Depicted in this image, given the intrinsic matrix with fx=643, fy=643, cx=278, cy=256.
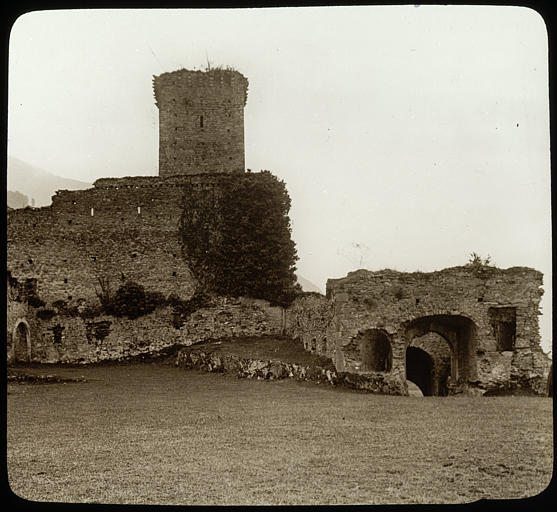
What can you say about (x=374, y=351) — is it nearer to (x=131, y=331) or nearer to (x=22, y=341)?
(x=131, y=331)

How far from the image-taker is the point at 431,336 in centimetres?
2552

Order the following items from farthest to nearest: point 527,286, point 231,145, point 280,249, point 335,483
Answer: point 231,145 → point 280,249 → point 527,286 → point 335,483

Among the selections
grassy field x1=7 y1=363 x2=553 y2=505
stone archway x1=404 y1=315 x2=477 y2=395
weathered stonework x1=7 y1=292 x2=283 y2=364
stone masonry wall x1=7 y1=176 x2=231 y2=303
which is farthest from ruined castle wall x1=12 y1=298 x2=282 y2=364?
grassy field x1=7 y1=363 x2=553 y2=505

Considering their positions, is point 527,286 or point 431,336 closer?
point 527,286

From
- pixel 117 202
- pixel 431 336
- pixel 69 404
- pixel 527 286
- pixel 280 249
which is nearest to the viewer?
pixel 69 404

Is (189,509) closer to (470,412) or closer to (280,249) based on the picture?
(470,412)

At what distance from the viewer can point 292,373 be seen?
1948 centimetres

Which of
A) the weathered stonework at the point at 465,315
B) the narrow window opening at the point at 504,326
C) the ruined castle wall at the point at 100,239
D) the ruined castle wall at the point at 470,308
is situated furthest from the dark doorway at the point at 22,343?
the narrow window opening at the point at 504,326

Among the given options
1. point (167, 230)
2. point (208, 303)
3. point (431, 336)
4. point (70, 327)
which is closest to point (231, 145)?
point (167, 230)

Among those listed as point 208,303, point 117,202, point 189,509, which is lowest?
point 189,509

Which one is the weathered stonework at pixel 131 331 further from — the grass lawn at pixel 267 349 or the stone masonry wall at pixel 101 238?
the stone masonry wall at pixel 101 238

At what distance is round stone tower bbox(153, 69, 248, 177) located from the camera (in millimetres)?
34531

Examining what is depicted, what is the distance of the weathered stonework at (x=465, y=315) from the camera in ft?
61.6

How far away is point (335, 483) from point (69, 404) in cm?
929
